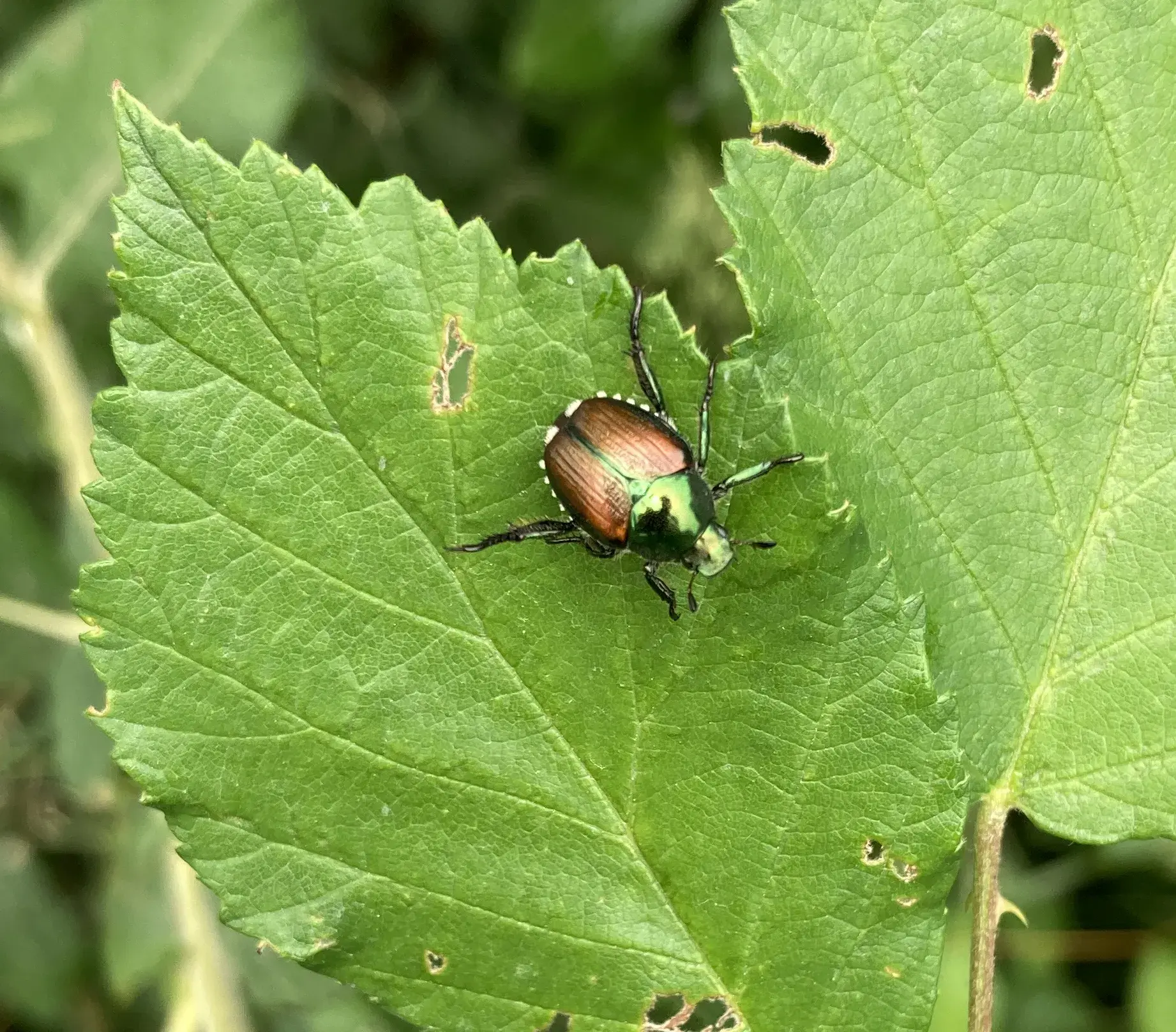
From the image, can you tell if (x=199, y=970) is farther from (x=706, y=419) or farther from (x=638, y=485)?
(x=706, y=419)

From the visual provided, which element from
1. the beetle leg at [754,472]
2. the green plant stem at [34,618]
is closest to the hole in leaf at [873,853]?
the beetle leg at [754,472]

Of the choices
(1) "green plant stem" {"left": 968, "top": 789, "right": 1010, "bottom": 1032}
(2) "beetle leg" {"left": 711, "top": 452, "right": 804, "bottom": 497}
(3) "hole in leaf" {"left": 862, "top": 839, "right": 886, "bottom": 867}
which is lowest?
(1) "green plant stem" {"left": 968, "top": 789, "right": 1010, "bottom": 1032}

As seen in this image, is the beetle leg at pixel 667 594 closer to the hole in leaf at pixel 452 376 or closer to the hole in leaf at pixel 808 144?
the hole in leaf at pixel 452 376

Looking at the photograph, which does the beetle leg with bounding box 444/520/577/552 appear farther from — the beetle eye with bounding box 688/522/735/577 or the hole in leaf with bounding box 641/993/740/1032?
the hole in leaf with bounding box 641/993/740/1032

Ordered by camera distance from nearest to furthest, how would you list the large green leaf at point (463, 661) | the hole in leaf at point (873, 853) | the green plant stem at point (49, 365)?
1. the large green leaf at point (463, 661)
2. the hole in leaf at point (873, 853)
3. the green plant stem at point (49, 365)

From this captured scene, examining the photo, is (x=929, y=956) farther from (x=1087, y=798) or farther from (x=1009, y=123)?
(x=1009, y=123)

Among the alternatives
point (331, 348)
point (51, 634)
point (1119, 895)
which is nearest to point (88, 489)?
point (331, 348)

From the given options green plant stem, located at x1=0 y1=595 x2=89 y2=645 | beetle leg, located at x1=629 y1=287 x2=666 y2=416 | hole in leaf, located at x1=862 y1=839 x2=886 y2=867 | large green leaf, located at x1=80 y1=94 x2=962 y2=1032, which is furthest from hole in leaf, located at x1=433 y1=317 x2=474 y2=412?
green plant stem, located at x1=0 y1=595 x2=89 y2=645
